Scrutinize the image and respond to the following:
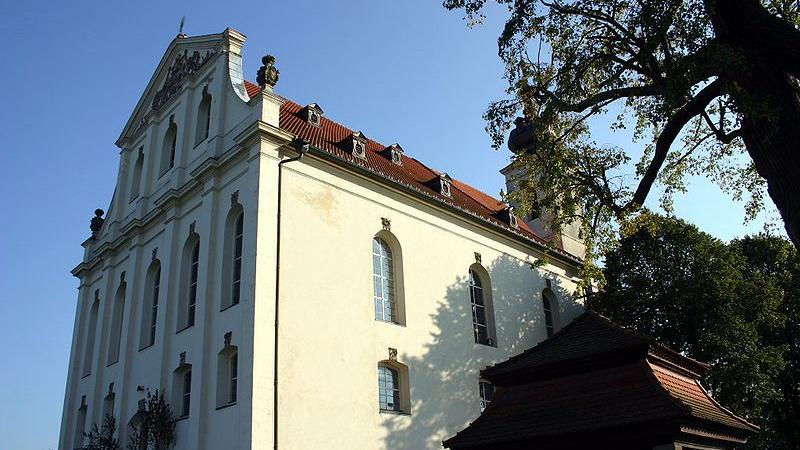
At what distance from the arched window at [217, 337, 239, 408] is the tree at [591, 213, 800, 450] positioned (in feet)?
42.8

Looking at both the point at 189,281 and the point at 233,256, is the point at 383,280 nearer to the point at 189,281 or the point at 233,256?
the point at 233,256

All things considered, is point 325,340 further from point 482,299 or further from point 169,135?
point 169,135

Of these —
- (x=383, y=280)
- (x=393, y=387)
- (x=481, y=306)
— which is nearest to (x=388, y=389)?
(x=393, y=387)

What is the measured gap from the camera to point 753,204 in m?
13.5

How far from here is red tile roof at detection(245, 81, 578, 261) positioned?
21.6 m

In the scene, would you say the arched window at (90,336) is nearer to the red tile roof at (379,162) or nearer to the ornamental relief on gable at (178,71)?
the ornamental relief on gable at (178,71)

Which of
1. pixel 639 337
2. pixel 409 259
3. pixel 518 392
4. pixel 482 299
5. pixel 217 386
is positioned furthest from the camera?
pixel 482 299

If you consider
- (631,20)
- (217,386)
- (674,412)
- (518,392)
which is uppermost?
(631,20)

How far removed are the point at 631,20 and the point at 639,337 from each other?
5.09 meters

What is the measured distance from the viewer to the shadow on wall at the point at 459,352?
20.4 m

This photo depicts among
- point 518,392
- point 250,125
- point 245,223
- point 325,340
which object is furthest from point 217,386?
point 518,392

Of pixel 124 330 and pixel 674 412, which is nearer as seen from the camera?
pixel 674 412

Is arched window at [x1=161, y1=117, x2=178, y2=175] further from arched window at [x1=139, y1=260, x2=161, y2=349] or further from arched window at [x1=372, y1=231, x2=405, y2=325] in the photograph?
arched window at [x1=372, y1=231, x2=405, y2=325]

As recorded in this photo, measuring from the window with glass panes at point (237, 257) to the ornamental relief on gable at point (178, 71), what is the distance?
6.95 m
